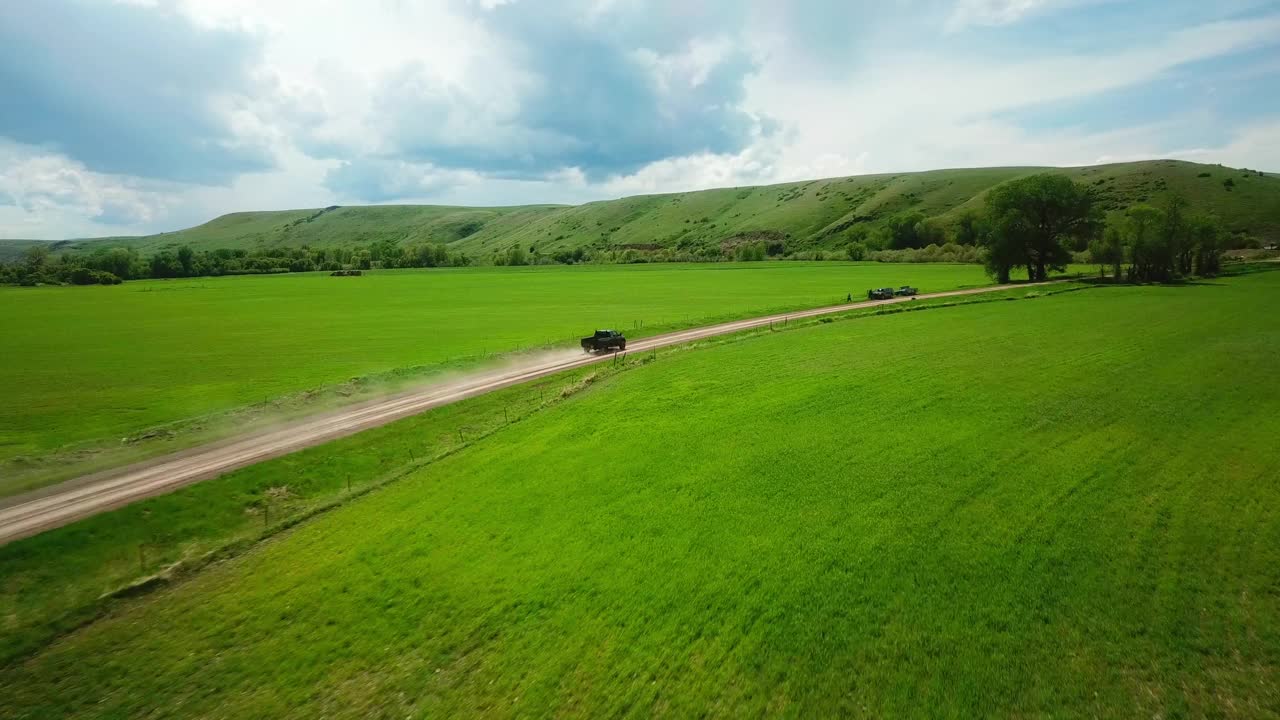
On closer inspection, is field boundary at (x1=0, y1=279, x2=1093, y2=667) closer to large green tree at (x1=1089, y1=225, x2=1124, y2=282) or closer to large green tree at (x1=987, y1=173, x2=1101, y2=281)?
large green tree at (x1=987, y1=173, x2=1101, y2=281)

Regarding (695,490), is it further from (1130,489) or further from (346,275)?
(346,275)

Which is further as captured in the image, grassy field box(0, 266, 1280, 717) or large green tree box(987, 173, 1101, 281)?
large green tree box(987, 173, 1101, 281)

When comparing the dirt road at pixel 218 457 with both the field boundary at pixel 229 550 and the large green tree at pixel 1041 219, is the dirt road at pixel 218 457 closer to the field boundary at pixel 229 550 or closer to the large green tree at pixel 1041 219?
the field boundary at pixel 229 550

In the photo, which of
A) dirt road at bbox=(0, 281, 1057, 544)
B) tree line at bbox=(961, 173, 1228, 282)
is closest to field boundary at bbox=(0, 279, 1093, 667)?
dirt road at bbox=(0, 281, 1057, 544)

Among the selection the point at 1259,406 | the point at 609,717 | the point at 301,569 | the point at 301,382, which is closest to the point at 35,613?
the point at 301,569

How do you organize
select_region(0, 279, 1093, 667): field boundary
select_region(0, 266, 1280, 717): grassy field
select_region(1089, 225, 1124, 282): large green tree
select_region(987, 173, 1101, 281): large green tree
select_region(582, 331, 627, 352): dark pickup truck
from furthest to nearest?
select_region(987, 173, 1101, 281): large green tree → select_region(1089, 225, 1124, 282): large green tree → select_region(582, 331, 627, 352): dark pickup truck → select_region(0, 279, 1093, 667): field boundary → select_region(0, 266, 1280, 717): grassy field

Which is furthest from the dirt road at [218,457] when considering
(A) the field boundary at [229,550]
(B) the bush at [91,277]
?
(B) the bush at [91,277]
